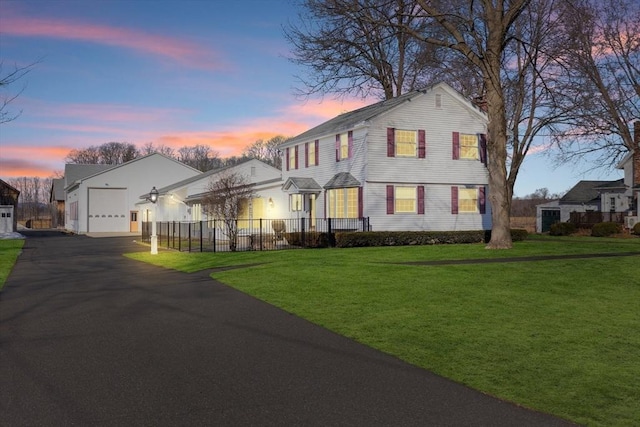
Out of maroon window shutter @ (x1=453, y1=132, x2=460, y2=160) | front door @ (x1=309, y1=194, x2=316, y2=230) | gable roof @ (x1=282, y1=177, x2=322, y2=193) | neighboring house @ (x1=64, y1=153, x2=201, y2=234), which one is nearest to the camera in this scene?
maroon window shutter @ (x1=453, y1=132, x2=460, y2=160)

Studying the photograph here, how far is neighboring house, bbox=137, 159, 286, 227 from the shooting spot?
3497 centimetres

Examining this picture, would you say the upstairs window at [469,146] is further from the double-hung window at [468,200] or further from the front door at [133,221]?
the front door at [133,221]

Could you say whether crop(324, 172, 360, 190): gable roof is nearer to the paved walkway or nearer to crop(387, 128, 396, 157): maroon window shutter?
crop(387, 128, 396, 157): maroon window shutter

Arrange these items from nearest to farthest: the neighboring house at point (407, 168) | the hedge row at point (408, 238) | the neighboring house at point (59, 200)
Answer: the hedge row at point (408, 238), the neighboring house at point (407, 168), the neighboring house at point (59, 200)

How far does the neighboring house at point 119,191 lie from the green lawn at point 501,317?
37.2 meters

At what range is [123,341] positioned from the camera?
25.8 feet

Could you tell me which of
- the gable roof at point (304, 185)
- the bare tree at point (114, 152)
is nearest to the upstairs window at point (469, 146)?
the gable roof at point (304, 185)

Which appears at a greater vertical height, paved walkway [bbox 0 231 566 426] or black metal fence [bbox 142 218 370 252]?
black metal fence [bbox 142 218 370 252]

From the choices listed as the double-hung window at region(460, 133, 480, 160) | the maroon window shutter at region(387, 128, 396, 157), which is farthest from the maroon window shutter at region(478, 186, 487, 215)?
the maroon window shutter at region(387, 128, 396, 157)

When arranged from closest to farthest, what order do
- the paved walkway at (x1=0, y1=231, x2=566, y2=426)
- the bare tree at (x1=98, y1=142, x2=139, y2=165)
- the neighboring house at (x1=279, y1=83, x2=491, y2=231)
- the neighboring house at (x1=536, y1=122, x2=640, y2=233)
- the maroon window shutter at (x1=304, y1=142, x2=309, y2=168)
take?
1. the paved walkway at (x1=0, y1=231, x2=566, y2=426)
2. the neighboring house at (x1=279, y1=83, x2=491, y2=231)
3. the maroon window shutter at (x1=304, y1=142, x2=309, y2=168)
4. the neighboring house at (x1=536, y1=122, x2=640, y2=233)
5. the bare tree at (x1=98, y1=142, x2=139, y2=165)

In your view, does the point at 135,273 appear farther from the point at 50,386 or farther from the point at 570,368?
the point at 570,368

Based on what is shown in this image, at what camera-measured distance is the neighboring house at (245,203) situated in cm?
3497

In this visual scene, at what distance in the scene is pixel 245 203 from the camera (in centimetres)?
3120

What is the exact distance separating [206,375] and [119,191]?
50.8 m
